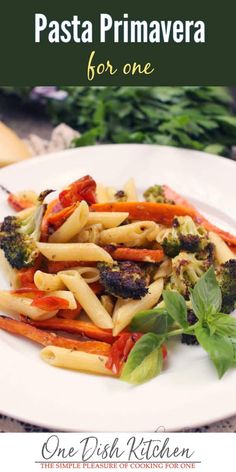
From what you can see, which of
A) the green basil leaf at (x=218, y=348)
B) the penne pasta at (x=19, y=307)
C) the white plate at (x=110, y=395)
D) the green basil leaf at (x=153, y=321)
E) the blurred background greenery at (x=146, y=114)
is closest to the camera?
the white plate at (x=110, y=395)

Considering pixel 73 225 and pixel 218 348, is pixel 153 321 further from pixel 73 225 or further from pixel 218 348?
pixel 73 225

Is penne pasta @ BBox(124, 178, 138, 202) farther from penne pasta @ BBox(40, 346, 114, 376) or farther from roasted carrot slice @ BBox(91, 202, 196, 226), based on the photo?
penne pasta @ BBox(40, 346, 114, 376)

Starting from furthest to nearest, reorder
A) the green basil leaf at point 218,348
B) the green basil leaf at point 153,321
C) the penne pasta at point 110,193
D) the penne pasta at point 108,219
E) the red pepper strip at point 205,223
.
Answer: the penne pasta at point 110,193 → the red pepper strip at point 205,223 → the penne pasta at point 108,219 → the green basil leaf at point 153,321 → the green basil leaf at point 218,348

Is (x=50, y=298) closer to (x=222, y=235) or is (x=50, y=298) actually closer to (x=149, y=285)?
(x=149, y=285)

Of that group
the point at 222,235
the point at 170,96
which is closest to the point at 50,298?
the point at 222,235

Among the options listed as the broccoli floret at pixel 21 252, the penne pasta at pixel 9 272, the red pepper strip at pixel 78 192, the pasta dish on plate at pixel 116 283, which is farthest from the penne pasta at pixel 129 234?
the penne pasta at pixel 9 272

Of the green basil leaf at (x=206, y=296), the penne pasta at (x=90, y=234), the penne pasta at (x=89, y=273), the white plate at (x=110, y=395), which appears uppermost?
the penne pasta at (x=90, y=234)

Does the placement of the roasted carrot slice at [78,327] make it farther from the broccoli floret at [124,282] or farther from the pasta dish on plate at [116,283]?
the broccoli floret at [124,282]

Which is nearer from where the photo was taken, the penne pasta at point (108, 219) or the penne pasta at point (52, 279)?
the penne pasta at point (52, 279)
